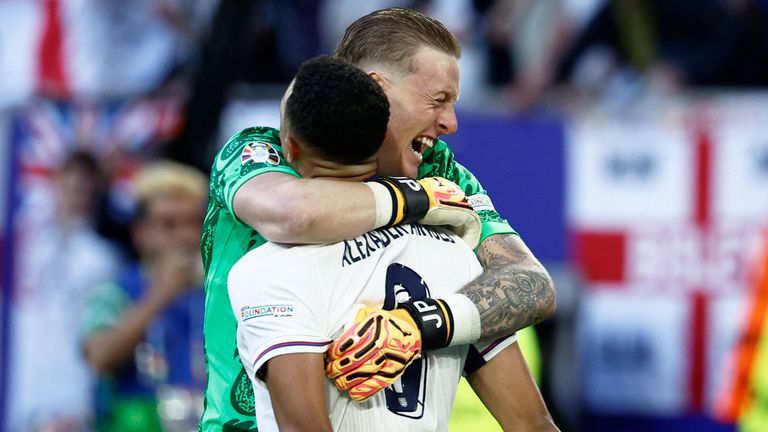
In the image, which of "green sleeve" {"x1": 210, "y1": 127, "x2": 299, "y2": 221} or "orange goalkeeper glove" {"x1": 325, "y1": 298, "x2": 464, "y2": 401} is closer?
"orange goalkeeper glove" {"x1": 325, "y1": 298, "x2": 464, "y2": 401}

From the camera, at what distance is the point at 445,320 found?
99.4 inches

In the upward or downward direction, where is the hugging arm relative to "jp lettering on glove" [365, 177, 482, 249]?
downward

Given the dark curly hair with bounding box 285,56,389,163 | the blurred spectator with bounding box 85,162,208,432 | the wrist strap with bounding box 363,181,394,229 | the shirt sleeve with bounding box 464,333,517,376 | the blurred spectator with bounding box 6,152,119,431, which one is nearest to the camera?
the dark curly hair with bounding box 285,56,389,163

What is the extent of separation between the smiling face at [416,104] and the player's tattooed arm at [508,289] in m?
0.28

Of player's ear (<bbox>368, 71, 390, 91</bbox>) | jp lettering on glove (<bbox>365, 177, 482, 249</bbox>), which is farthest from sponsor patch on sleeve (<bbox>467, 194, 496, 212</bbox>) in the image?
player's ear (<bbox>368, 71, 390, 91</bbox>)

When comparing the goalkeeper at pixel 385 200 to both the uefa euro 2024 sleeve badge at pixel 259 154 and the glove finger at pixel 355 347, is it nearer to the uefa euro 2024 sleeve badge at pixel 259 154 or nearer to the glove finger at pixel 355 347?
the uefa euro 2024 sleeve badge at pixel 259 154

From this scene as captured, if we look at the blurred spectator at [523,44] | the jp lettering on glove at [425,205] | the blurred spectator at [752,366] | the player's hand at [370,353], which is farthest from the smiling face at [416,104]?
the blurred spectator at [523,44]

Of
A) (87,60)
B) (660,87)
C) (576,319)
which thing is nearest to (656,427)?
(576,319)

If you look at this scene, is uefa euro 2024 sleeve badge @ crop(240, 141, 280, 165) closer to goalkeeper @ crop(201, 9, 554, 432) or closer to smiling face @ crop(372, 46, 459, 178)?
goalkeeper @ crop(201, 9, 554, 432)

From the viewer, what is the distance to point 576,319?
723 cm

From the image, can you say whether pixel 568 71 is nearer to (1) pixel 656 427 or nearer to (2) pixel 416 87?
(1) pixel 656 427

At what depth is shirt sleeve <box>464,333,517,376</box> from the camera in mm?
2717

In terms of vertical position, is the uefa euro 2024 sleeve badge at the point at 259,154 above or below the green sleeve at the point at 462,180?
above

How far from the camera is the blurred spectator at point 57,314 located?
8156 mm
